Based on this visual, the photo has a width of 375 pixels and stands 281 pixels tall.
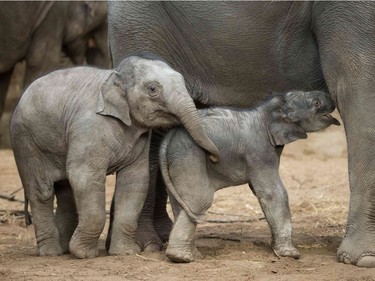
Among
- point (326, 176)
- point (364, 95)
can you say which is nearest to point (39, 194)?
point (364, 95)

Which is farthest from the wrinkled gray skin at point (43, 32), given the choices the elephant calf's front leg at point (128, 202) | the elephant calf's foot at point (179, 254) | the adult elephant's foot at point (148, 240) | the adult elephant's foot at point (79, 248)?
the elephant calf's foot at point (179, 254)

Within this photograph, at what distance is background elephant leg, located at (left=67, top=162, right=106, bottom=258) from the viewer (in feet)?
21.3

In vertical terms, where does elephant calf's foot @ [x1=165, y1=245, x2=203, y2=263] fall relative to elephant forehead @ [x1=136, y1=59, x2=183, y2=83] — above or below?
below

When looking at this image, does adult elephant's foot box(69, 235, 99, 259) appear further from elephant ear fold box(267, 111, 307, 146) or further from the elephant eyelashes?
elephant ear fold box(267, 111, 307, 146)

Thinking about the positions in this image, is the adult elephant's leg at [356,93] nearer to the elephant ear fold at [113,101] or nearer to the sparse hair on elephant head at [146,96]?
the sparse hair on elephant head at [146,96]

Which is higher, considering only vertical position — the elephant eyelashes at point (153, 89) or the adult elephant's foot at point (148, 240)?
the elephant eyelashes at point (153, 89)

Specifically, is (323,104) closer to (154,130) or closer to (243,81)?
(243,81)

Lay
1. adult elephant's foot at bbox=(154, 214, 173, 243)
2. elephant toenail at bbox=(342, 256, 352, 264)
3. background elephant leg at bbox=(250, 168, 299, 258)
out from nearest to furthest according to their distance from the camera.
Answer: elephant toenail at bbox=(342, 256, 352, 264) → background elephant leg at bbox=(250, 168, 299, 258) → adult elephant's foot at bbox=(154, 214, 173, 243)

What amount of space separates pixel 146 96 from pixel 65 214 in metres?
0.93

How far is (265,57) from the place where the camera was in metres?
6.91

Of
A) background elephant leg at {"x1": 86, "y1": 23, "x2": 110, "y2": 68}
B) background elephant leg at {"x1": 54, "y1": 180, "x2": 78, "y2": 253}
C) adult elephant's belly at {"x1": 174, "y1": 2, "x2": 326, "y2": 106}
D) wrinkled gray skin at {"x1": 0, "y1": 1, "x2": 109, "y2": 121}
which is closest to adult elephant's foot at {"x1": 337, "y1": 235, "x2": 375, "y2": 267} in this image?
adult elephant's belly at {"x1": 174, "y1": 2, "x2": 326, "y2": 106}

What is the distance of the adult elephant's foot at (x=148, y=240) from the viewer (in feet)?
22.8

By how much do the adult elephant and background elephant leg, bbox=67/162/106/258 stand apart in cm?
48

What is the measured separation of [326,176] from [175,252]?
5.24 m
